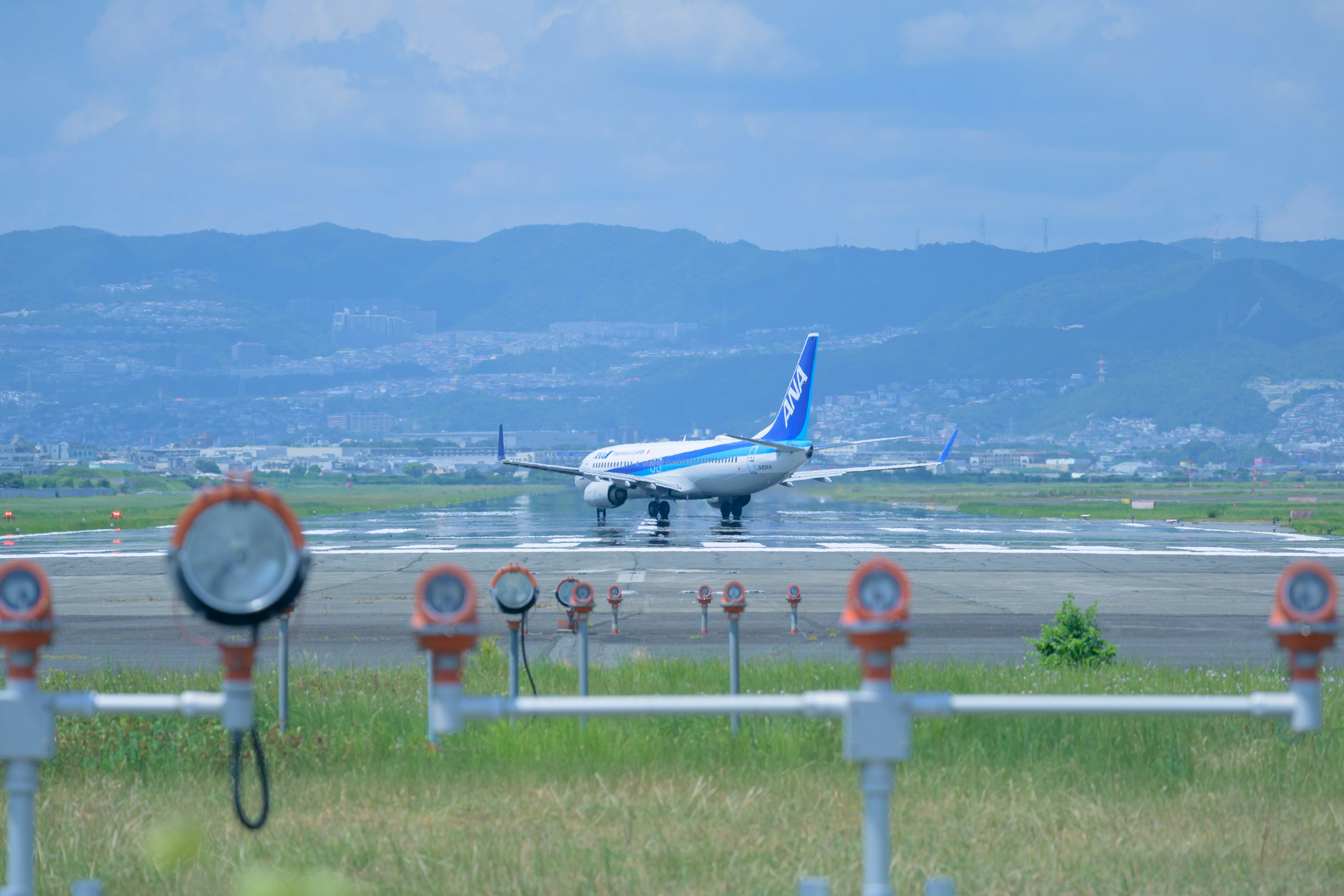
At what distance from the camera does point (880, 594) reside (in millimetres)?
4879

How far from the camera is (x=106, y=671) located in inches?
618

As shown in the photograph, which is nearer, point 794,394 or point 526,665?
point 526,665

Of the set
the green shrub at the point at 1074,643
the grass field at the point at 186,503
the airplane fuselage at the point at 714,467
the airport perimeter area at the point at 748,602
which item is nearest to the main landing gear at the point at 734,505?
the airplane fuselage at the point at 714,467

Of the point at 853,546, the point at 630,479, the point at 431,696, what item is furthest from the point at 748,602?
the point at 630,479

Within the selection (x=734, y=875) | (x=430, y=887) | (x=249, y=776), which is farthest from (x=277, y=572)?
(x=249, y=776)

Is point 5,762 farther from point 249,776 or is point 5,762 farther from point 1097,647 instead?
point 1097,647

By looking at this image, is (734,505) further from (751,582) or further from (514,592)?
(514,592)

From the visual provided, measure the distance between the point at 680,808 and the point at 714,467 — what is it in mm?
52432

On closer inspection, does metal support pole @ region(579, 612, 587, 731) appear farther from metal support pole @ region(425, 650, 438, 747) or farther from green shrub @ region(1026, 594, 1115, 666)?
green shrub @ region(1026, 594, 1115, 666)

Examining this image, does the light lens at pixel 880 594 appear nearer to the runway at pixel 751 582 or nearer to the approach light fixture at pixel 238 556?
the approach light fixture at pixel 238 556

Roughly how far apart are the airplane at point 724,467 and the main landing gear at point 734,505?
4 centimetres

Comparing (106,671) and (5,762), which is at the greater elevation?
(5,762)

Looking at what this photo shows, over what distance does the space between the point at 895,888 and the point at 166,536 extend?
51.1 meters

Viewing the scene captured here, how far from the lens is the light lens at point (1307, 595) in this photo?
4.93 meters
